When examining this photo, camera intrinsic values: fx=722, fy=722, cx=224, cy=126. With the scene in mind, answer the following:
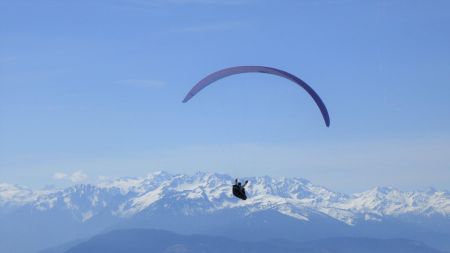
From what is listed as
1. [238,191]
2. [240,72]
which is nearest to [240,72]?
[240,72]

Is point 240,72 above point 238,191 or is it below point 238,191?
above

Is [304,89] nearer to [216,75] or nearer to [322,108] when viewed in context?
[322,108]

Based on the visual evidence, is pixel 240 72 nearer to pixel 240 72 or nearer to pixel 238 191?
pixel 240 72

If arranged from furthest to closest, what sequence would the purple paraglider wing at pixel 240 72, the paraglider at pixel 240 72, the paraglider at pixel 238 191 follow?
the purple paraglider wing at pixel 240 72
the paraglider at pixel 240 72
the paraglider at pixel 238 191

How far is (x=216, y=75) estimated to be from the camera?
183ft

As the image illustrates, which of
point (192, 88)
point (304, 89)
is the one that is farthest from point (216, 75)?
point (304, 89)

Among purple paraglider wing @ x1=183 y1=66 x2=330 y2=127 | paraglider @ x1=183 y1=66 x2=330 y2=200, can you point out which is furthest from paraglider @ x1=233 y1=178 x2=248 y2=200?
purple paraglider wing @ x1=183 y1=66 x2=330 y2=127

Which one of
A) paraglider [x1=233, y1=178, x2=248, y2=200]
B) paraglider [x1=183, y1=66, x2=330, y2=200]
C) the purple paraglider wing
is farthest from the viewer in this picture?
the purple paraglider wing

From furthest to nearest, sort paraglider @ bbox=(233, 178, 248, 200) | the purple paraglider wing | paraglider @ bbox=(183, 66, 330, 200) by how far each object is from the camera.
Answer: the purple paraglider wing, paraglider @ bbox=(183, 66, 330, 200), paraglider @ bbox=(233, 178, 248, 200)

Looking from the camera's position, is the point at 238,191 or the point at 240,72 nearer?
the point at 238,191

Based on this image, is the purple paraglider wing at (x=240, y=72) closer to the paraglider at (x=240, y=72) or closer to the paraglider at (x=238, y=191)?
the paraglider at (x=240, y=72)

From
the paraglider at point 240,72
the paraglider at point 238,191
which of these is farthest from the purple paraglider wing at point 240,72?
the paraglider at point 238,191

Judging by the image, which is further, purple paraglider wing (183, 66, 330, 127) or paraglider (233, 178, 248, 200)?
purple paraglider wing (183, 66, 330, 127)

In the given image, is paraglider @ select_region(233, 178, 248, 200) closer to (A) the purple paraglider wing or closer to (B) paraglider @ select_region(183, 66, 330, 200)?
(B) paraglider @ select_region(183, 66, 330, 200)
